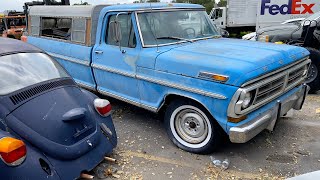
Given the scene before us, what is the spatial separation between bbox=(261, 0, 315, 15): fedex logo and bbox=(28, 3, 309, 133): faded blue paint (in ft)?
41.1

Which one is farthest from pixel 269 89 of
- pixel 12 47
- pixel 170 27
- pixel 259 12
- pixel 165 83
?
pixel 259 12

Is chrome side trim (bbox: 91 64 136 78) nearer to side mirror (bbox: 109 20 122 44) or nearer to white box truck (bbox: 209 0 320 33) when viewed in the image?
side mirror (bbox: 109 20 122 44)

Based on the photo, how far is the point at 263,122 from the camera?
355 centimetres

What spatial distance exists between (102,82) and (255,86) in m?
2.65

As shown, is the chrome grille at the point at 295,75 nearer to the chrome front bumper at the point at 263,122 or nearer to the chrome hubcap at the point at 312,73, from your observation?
the chrome front bumper at the point at 263,122

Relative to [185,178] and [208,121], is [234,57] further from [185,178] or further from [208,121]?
Result: [185,178]

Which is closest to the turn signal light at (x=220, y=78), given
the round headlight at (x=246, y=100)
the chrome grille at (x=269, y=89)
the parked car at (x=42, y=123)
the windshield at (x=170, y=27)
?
the round headlight at (x=246, y=100)

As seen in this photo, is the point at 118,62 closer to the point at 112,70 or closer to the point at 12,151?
the point at 112,70

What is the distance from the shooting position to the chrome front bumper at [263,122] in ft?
11.0

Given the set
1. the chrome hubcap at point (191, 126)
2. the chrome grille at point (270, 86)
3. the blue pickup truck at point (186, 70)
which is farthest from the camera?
the chrome hubcap at point (191, 126)

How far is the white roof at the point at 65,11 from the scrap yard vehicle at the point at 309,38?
4.48 metres

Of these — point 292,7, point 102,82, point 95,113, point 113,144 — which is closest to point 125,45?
point 102,82

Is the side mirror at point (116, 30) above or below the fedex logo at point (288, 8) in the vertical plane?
below

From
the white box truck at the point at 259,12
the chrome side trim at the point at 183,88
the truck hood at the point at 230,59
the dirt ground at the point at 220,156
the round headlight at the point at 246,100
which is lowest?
the dirt ground at the point at 220,156
